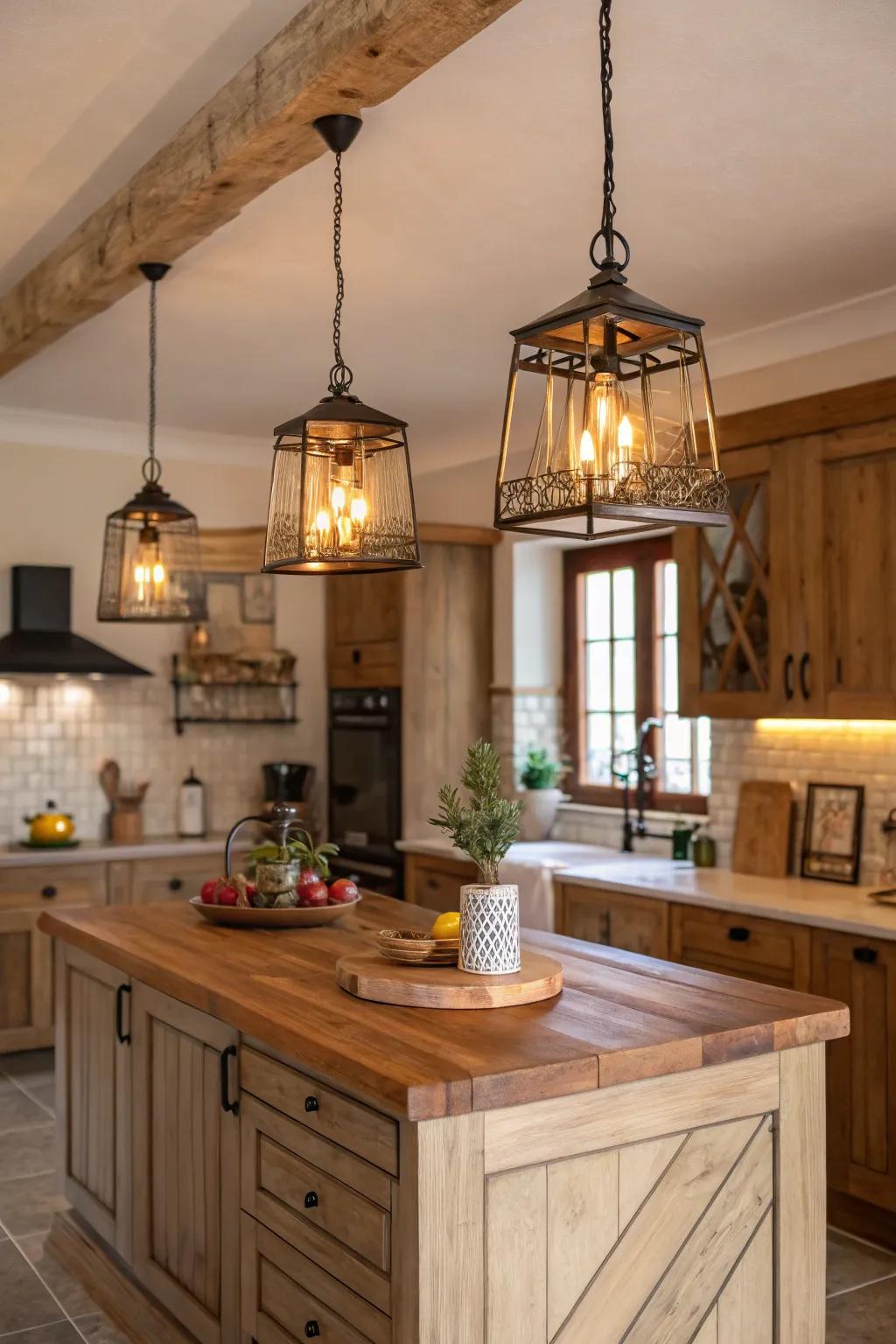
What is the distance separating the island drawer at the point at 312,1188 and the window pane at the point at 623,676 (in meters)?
3.86

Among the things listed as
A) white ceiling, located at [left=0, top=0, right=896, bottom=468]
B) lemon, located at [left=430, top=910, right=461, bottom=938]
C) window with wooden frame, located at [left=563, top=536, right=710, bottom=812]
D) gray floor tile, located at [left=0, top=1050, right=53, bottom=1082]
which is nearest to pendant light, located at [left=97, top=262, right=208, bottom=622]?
white ceiling, located at [left=0, top=0, right=896, bottom=468]

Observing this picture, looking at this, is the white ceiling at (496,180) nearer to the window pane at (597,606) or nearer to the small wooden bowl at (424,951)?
the window pane at (597,606)

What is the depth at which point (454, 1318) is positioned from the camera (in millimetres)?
2070

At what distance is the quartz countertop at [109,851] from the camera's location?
578cm

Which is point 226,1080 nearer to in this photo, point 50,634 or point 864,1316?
point 864,1316

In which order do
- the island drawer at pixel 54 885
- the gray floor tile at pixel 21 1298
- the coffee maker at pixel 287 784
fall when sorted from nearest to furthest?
1. the gray floor tile at pixel 21 1298
2. the island drawer at pixel 54 885
3. the coffee maker at pixel 287 784

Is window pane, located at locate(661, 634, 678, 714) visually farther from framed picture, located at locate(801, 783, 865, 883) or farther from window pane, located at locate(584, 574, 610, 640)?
framed picture, located at locate(801, 783, 865, 883)

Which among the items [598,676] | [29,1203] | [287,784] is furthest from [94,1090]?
[598,676]

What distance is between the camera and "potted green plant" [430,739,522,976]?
2664mm

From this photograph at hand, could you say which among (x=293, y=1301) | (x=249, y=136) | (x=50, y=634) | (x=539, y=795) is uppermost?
(x=249, y=136)

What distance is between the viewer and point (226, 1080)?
2.80m

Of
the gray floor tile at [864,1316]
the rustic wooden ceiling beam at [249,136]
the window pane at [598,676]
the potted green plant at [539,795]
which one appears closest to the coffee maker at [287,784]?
the potted green plant at [539,795]

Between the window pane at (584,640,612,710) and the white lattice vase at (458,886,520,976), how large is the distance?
3.76 m

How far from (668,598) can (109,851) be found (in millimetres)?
2873
